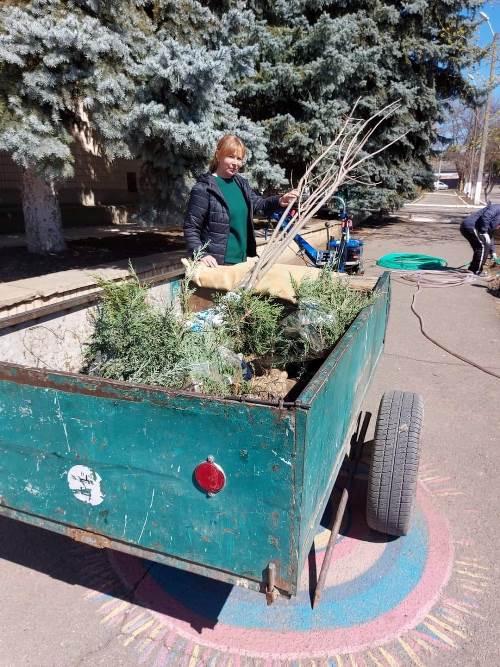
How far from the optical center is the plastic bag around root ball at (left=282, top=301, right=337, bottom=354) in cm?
270

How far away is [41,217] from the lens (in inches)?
337

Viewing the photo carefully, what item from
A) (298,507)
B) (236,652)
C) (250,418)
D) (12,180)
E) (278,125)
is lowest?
(236,652)

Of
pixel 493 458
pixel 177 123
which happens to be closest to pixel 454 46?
pixel 177 123

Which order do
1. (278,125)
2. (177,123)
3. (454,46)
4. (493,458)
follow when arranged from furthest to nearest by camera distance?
1. (454,46)
2. (278,125)
3. (177,123)
4. (493,458)

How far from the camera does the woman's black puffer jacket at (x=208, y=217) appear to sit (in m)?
3.59

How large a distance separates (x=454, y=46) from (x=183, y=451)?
56.3 feet

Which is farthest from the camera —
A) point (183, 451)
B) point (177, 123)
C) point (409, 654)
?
point (177, 123)

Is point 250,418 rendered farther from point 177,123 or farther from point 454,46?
point 454,46

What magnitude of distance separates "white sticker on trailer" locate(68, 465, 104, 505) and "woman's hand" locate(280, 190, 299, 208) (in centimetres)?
266

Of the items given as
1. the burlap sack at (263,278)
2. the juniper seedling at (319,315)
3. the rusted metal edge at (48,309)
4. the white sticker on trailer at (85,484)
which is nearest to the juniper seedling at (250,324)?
the juniper seedling at (319,315)

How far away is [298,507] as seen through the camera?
157 centimetres

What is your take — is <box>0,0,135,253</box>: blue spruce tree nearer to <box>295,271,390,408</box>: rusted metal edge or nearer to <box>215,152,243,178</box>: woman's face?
<box>215,152,243,178</box>: woman's face

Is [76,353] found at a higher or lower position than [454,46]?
lower

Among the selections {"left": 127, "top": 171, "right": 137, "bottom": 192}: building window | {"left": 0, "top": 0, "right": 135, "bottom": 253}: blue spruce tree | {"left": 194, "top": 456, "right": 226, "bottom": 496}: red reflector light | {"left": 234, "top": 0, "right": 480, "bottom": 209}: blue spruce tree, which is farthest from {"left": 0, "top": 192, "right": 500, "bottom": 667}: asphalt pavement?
{"left": 127, "top": 171, "right": 137, "bottom": 192}: building window
